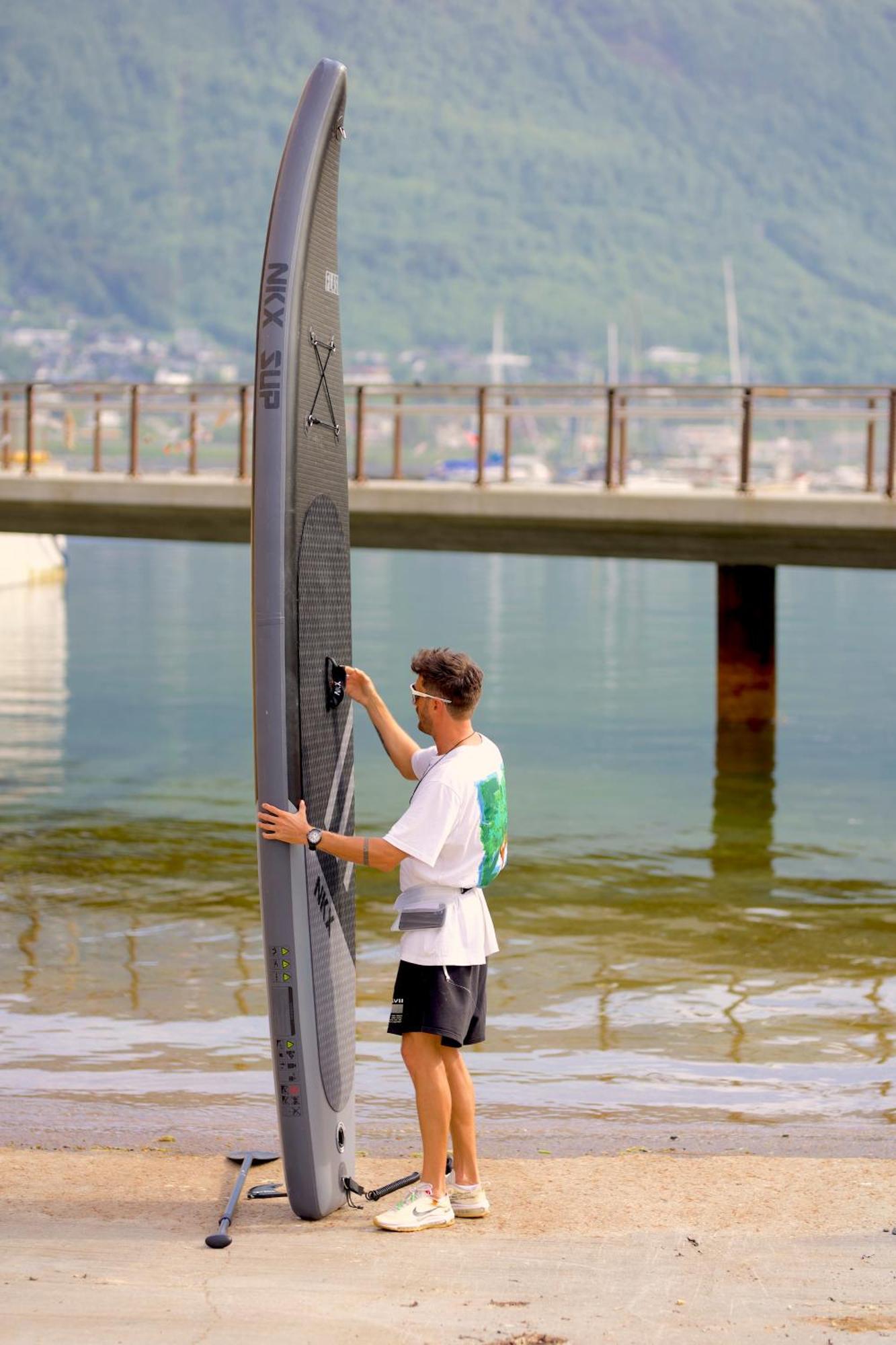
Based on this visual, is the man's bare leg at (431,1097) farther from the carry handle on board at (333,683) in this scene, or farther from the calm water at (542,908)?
the calm water at (542,908)

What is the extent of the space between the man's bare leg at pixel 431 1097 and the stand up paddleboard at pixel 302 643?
375 millimetres

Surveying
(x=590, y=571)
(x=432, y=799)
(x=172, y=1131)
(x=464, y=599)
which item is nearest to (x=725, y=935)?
(x=172, y=1131)

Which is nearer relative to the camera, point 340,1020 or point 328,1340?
point 328,1340

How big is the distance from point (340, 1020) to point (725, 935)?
788 cm

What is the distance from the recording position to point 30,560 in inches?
2744

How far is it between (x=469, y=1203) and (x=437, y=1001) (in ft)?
2.45

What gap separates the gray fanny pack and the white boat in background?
6109 cm

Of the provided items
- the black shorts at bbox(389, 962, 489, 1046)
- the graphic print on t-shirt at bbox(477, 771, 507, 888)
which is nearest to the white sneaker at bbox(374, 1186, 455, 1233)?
the black shorts at bbox(389, 962, 489, 1046)

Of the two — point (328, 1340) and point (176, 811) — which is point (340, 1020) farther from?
point (176, 811)

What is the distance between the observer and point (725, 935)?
44.8 ft

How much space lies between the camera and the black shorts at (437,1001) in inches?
224

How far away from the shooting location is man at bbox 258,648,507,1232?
562cm

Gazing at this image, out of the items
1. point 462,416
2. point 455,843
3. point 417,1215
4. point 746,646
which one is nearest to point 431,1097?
point 417,1215

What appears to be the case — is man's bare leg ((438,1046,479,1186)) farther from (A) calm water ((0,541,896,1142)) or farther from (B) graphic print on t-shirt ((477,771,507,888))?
(A) calm water ((0,541,896,1142))
